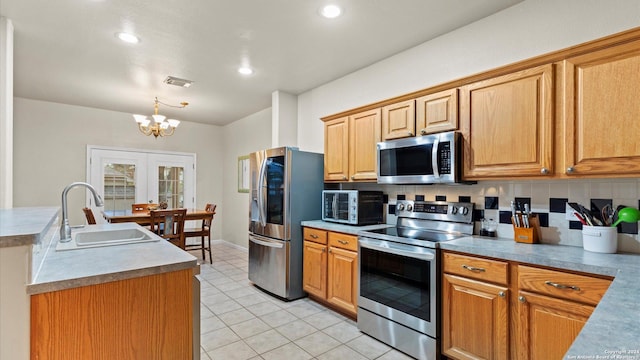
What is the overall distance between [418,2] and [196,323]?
2.49 meters

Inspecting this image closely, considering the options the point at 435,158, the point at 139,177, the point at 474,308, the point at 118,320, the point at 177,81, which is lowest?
the point at 474,308

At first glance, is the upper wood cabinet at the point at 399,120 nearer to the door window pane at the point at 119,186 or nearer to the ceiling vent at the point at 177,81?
the ceiling vent at the point at 177,81

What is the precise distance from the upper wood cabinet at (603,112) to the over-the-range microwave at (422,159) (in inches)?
25.5

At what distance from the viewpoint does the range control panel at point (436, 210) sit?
2525mm

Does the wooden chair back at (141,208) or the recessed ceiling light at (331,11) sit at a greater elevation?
the recessed ceiling light at (331,11)

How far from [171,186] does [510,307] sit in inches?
235

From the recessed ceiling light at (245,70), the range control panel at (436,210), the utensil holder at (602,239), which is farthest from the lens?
the recessed ceiling light at (245,70)

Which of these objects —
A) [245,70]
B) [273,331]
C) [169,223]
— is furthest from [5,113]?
[273,331]

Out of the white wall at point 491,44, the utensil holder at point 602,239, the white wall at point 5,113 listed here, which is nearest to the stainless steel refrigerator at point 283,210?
the white wall at point 491,44

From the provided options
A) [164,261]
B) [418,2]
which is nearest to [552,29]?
[418,2]

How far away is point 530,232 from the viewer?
2.12 meters

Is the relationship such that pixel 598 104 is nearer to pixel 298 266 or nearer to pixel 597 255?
pixel 597 255

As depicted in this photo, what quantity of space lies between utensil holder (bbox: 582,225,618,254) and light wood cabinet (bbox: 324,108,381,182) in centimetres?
159

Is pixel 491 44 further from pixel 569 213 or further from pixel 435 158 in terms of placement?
pixel 569 213
